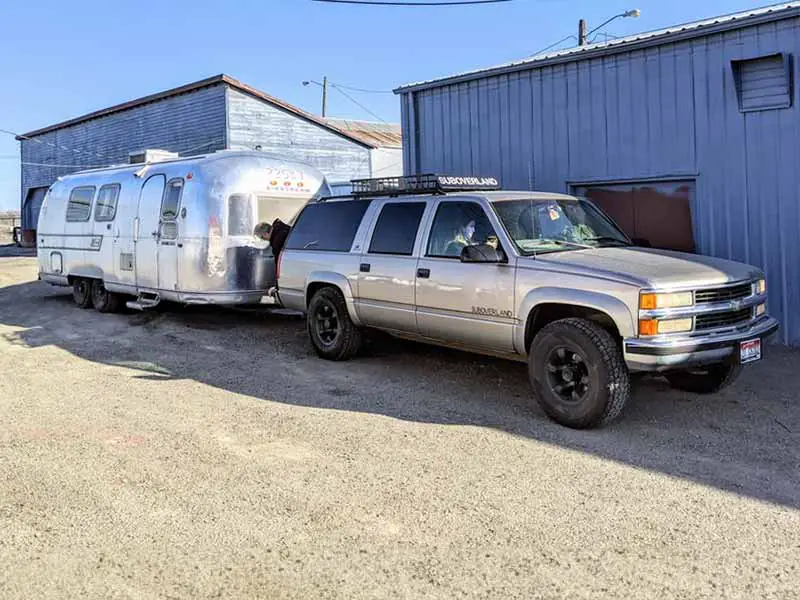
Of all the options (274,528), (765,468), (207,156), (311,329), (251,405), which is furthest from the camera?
(207,156)

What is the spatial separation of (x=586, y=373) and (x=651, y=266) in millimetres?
972

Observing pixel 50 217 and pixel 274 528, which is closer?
pixel 274 528

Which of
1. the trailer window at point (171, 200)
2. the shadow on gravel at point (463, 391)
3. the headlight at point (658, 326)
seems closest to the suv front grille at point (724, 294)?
the headlight at point (658, 326)

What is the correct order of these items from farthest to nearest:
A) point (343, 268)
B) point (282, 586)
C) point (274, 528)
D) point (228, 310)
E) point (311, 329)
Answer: point (228, 310) → point (311, 329) → point (343, 268) → point (274, 528) → point (282, 586)

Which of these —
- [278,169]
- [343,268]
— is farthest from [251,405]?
[278,169]

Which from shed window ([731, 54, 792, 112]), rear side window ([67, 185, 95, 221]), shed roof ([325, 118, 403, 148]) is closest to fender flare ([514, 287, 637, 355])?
shed window ([731, 54, 792, 112])

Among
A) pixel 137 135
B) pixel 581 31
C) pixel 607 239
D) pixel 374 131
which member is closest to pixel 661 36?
pixel 607 239

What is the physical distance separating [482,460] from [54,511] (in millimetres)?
2670

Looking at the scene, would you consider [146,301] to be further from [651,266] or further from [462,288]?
[651,266]

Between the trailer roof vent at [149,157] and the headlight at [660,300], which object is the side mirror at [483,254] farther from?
the trailer roof vent at [149,157]

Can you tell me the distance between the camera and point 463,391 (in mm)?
7324

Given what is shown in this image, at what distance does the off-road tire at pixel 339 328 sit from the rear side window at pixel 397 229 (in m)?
0.83

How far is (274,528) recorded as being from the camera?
4211mm

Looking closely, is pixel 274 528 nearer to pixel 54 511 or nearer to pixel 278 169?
pixel 54 511
